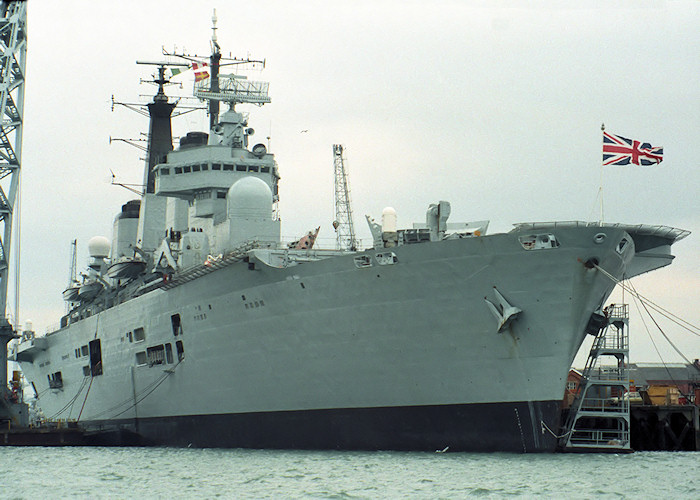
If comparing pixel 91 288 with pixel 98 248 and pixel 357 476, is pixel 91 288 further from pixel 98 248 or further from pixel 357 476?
pixel 357 476

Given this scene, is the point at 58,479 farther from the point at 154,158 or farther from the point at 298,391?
the point at 154,158

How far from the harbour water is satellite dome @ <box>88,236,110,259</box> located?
50.9 ft

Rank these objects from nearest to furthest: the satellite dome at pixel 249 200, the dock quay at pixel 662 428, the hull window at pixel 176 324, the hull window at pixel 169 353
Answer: the satellite dome at pixel 249 200 < the hull window at pixel 176 324 < the hull window at pixel 169 353 < the dock quay at pixel 662 428

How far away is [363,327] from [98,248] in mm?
20485

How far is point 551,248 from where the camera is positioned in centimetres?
2339

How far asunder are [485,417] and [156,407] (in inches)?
528

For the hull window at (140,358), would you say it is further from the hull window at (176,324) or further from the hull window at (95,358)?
the hull window at (95,358)

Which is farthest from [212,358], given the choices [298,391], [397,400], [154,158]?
[154,158]

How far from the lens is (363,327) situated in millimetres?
25188

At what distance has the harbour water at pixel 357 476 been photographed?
19.2m

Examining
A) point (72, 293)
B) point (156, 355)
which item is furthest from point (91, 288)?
point (156, 355)

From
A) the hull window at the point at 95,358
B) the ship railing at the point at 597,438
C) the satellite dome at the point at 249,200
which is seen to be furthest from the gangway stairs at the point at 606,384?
the hull window at the point at 95,358

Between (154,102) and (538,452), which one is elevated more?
(154,102)

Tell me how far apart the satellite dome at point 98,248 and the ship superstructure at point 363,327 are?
778 centimetres
